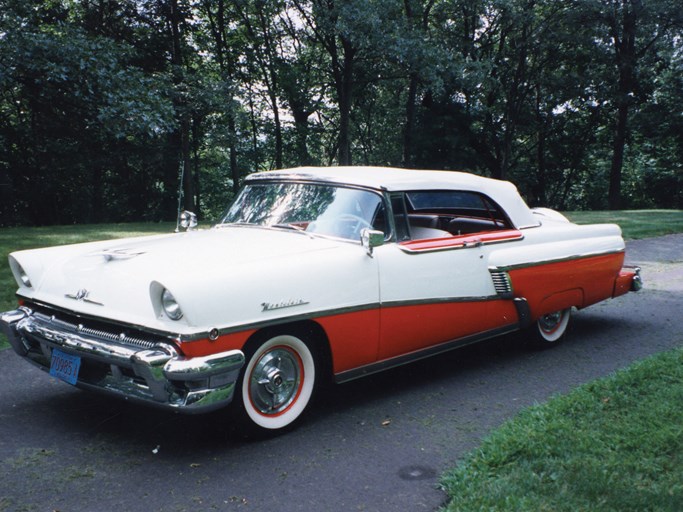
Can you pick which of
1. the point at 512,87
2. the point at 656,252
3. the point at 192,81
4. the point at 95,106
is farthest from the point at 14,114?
the point at 656,252

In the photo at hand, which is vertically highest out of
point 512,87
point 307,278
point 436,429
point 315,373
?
point 512,87

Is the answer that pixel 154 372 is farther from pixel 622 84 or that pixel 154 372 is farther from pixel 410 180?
pixel 622 84

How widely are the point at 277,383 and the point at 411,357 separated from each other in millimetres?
1147

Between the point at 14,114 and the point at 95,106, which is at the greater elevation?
the point at 14,114

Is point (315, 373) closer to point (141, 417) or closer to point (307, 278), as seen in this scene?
point (307, 278)

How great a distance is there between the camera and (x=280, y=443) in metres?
3.72

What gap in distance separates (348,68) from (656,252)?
575 inches

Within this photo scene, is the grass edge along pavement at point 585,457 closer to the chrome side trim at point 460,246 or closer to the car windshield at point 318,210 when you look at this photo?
the chrome side trim at point 460,246

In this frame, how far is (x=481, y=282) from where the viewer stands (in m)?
5.01

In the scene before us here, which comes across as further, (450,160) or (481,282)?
(450,160)

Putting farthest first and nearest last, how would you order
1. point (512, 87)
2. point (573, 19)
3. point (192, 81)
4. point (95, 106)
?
point (512, 87) < point (573, 19) < point (192, 81) < point (95, 106)

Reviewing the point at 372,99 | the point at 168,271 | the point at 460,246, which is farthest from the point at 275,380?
the point at 372,99

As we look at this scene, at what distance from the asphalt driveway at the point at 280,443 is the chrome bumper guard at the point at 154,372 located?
347 mm

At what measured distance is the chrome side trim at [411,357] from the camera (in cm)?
413
